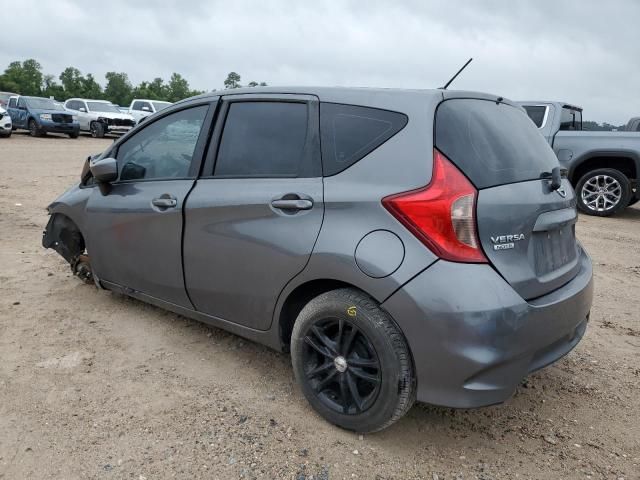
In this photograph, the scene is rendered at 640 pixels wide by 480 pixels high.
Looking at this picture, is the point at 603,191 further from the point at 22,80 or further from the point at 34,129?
the point at 22,80

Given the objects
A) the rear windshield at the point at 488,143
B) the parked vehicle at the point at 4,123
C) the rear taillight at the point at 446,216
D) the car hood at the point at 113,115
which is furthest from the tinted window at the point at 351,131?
the car hood at the point at 113,115

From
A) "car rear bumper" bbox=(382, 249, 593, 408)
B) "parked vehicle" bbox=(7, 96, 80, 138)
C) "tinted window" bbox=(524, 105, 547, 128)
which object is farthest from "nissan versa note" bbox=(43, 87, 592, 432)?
"parked vehicle" bbox=(7, 96, 80, 138)

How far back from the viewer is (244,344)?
3.60 metres

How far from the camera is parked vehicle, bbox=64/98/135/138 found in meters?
24.7

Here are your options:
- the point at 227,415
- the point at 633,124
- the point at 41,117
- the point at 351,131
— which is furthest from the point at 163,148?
the point at 41,117

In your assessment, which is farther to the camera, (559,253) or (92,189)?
(92,189)

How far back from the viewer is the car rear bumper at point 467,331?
2195mm

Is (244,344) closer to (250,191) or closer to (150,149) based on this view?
(250,191)

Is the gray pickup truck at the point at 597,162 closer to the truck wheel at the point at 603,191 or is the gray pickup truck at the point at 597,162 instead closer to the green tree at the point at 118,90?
the truck wheel at the point at 603,191

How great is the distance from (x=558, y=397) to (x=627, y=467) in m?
0.60

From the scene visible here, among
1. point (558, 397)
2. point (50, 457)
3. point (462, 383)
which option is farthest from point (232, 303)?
point (558, 397)

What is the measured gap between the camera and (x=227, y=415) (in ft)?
9.13

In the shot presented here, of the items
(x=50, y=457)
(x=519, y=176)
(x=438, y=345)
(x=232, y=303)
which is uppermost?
(x=519, y=176)

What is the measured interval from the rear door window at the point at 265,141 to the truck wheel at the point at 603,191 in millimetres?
7605
